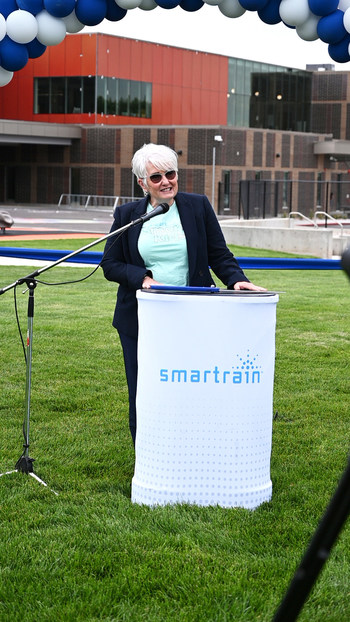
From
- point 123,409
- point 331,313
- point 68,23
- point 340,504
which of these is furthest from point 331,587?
point 331,313

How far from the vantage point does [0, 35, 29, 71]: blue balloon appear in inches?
291

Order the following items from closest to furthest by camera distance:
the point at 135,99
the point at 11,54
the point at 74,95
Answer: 1. the point at 11,54
2. the point at 74,95
3. the point at 135,99

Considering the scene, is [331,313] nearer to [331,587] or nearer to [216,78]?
[331,587]

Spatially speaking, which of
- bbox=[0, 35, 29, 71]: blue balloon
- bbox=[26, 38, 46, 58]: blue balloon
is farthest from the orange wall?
bbox=[0, 35, 29, 71]: blue balloon

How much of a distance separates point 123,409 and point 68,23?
3.34 meters

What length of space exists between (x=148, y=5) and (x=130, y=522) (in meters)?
4.72

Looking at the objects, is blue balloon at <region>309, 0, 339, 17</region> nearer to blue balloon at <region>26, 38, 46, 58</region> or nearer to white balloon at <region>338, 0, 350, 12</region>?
white balloon at <region>338, 0, 350, 12</region>

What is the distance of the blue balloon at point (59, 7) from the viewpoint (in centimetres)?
723

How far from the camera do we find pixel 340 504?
5.94 feet

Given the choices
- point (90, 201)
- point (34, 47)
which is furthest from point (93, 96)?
point (34, 47)

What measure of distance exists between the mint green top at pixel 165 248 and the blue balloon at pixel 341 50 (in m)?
3.02

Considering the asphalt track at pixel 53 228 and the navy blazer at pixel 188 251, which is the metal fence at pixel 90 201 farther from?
the navy blazer at pixel 188 251

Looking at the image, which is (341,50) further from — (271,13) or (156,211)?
(156,211)

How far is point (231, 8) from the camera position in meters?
7.48
